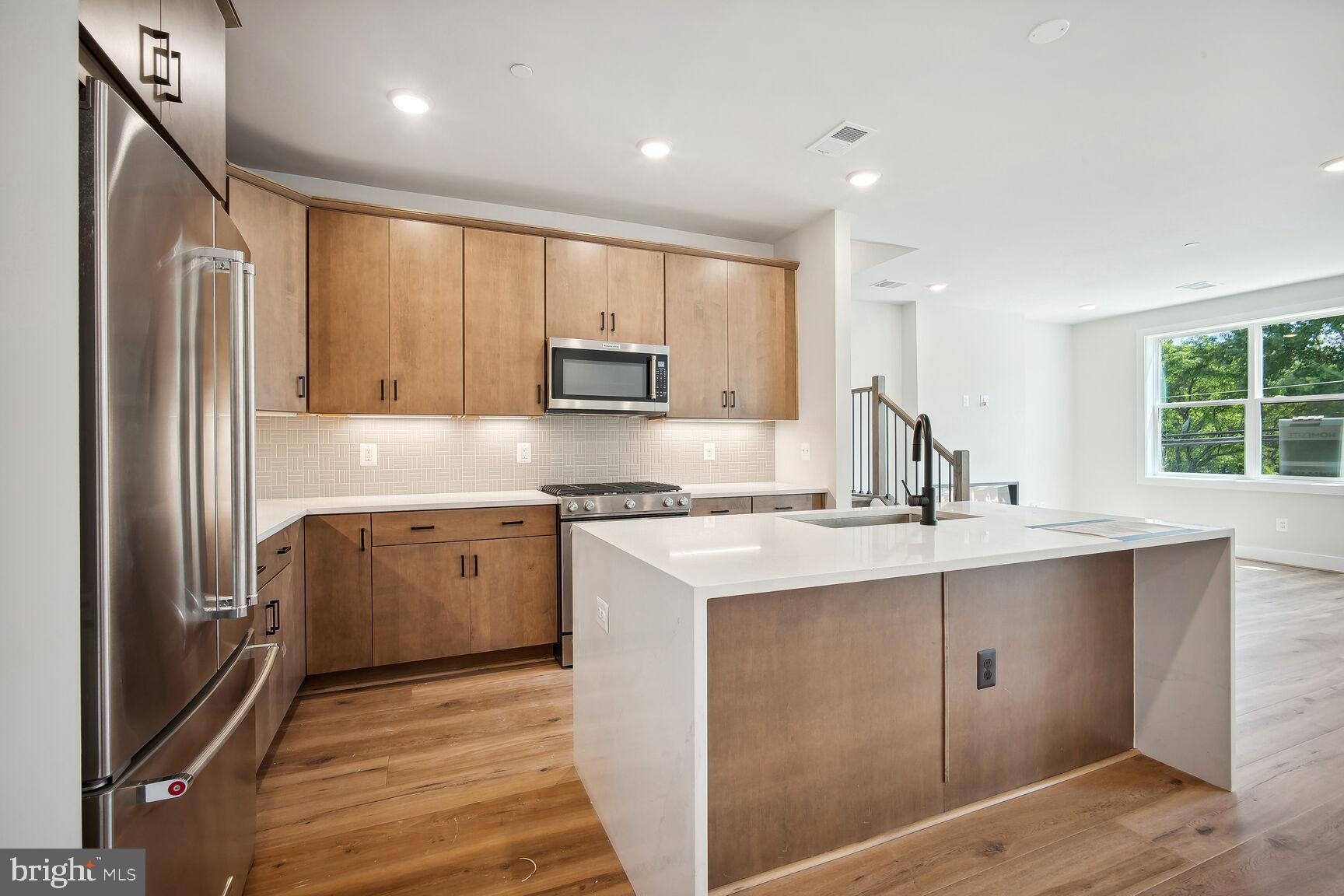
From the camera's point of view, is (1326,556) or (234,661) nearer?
(234,661)

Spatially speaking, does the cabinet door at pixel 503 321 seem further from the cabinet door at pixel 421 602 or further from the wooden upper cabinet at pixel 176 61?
the wooden upper cabinet at pixel 176 61

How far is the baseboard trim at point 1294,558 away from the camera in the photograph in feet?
17.6

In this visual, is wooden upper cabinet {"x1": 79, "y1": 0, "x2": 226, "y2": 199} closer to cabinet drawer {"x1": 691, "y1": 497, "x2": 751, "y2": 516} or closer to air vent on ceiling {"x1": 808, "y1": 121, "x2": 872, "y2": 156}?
air vent on ceiling {"x1": 808, "y1": 121, "x2": 872, "y2": 156}

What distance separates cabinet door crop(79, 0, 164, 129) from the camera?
3.13 feet

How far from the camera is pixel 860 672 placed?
5.38 ft

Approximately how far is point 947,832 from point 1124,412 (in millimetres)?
7175

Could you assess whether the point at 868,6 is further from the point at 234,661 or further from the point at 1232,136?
the point at 234,661

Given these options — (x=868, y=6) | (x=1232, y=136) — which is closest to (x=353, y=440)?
(x=868, y=6)

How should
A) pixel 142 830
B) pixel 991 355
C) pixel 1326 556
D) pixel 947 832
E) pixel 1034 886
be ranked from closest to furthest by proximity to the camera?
pixel 142 830 → pixel 1034 886 → pixel 947 832 → pixel 1326 556 → pixel 991 355

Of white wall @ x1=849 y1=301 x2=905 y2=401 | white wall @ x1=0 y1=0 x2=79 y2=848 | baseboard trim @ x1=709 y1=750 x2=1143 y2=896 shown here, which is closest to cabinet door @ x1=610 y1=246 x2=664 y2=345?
baseboard trim @ x1=709 y1=750 x2=1143 y2=896

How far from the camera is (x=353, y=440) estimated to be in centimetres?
342

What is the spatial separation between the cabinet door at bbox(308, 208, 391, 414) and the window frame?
25.2 feet

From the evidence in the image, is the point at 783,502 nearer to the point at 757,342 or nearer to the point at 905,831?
the point at 757,342

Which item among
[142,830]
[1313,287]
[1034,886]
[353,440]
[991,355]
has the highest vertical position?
[1313,287]
